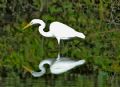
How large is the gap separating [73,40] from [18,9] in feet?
3.61

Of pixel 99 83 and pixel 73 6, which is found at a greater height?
pixel 73 6

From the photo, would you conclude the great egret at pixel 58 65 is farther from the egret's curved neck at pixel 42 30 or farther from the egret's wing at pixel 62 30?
the egret's curved neck at pixel 42 30

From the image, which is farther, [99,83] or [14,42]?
[14,42]

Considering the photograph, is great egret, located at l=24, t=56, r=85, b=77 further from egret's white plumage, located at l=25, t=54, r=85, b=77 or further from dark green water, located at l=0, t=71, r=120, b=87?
dark green water, located at l=0, t=71, r=120, b=87

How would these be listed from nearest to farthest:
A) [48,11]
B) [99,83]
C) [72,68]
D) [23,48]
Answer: [99,83], [72,68], [23,48], [48,11]

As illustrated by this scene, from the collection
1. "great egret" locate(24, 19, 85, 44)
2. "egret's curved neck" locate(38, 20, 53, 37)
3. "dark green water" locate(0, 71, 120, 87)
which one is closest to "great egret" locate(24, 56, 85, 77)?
"dark green water" locate(0, 71, 120, 87)

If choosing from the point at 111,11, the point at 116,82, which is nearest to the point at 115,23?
the point at 111,11

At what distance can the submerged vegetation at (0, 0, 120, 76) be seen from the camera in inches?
352

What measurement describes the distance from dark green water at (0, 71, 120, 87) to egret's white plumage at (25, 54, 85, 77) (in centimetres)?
13

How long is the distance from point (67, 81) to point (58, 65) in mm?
805

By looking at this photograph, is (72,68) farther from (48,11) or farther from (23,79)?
(48,11)

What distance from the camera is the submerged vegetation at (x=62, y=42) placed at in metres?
8.94

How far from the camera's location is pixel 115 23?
10.3 m

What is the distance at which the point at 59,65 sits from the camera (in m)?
8.69
